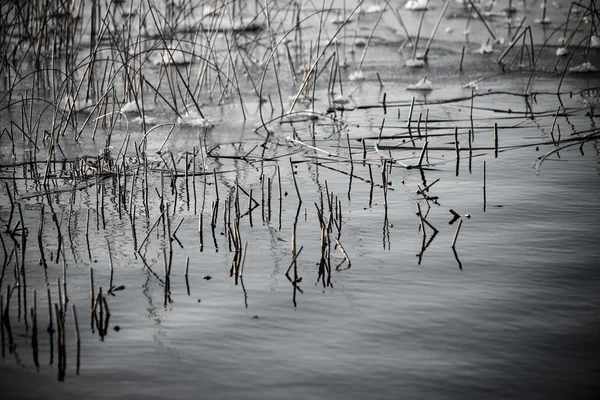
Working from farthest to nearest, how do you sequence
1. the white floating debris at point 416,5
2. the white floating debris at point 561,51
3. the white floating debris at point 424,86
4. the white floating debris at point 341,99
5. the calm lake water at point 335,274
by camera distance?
the white floating debris at point 416,5 < the white floating debris at point 561,51 < the white floating debris at point 424,86 < the white floating debris at point 341,99 < the calm lake water at point 335,274

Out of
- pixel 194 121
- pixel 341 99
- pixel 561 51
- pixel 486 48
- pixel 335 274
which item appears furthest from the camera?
pixel 486 48

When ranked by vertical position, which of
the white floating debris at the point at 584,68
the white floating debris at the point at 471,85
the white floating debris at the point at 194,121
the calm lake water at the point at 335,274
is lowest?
the calm lake water at the point at 335,274

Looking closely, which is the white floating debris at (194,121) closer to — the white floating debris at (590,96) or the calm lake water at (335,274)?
the calm lake water at (335,274)

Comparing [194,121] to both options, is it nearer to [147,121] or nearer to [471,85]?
[147,121]

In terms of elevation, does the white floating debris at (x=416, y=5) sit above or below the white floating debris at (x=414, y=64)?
above

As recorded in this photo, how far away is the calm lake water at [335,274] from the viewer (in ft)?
7.68

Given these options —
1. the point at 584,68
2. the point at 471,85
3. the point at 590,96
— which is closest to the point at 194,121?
the point at 471,85

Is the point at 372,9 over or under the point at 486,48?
over

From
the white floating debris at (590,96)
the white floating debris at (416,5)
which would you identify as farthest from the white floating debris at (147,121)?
the white floating debris at (416,5)

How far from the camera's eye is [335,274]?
3082mm

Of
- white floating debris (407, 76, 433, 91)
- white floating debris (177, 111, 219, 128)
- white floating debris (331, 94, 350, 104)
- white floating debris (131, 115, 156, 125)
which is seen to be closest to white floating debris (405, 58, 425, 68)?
white floating debris (407, 76, 433, 91)

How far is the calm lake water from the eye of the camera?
2.34m

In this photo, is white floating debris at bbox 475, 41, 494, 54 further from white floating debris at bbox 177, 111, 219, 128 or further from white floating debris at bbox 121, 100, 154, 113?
white floating debris at bbox 121, 100, 154, 113

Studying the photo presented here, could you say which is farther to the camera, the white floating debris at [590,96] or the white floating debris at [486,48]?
the white floating debris at [486,48]
